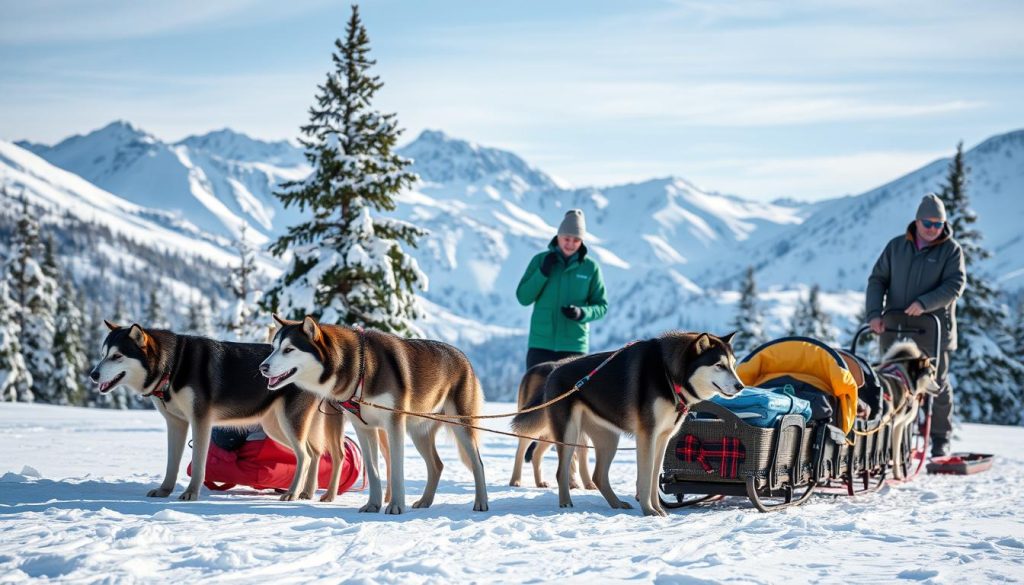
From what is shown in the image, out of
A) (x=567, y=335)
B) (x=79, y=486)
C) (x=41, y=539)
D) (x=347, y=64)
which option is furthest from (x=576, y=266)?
(x=347, y=64)

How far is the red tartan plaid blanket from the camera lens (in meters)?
8.05

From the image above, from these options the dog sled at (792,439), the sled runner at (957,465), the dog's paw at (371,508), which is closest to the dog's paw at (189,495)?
the dog's paw at (371,508)

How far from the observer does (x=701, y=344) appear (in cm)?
760

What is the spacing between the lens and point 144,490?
335 inches

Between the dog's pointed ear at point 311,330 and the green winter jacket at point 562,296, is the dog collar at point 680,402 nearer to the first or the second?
the dog's pointed ear at point 311,330

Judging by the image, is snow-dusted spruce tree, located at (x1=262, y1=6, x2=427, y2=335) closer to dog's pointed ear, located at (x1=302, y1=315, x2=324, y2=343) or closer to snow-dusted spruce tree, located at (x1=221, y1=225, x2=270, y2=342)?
snow-dusted spruce tree, located at (x1=221, y1=225, x2=270, y2=342)

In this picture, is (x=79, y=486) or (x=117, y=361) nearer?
(x=117, y=361)

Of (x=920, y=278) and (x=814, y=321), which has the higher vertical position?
(x=814, y=321)

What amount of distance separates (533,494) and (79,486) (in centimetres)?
406

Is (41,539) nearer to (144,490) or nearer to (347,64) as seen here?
(144,490)

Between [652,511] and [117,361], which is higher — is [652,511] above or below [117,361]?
below

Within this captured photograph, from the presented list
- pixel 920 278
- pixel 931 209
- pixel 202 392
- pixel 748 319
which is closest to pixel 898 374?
pixel 920 278

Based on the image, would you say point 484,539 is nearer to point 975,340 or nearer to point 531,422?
point 531,422

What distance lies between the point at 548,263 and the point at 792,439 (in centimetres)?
350
